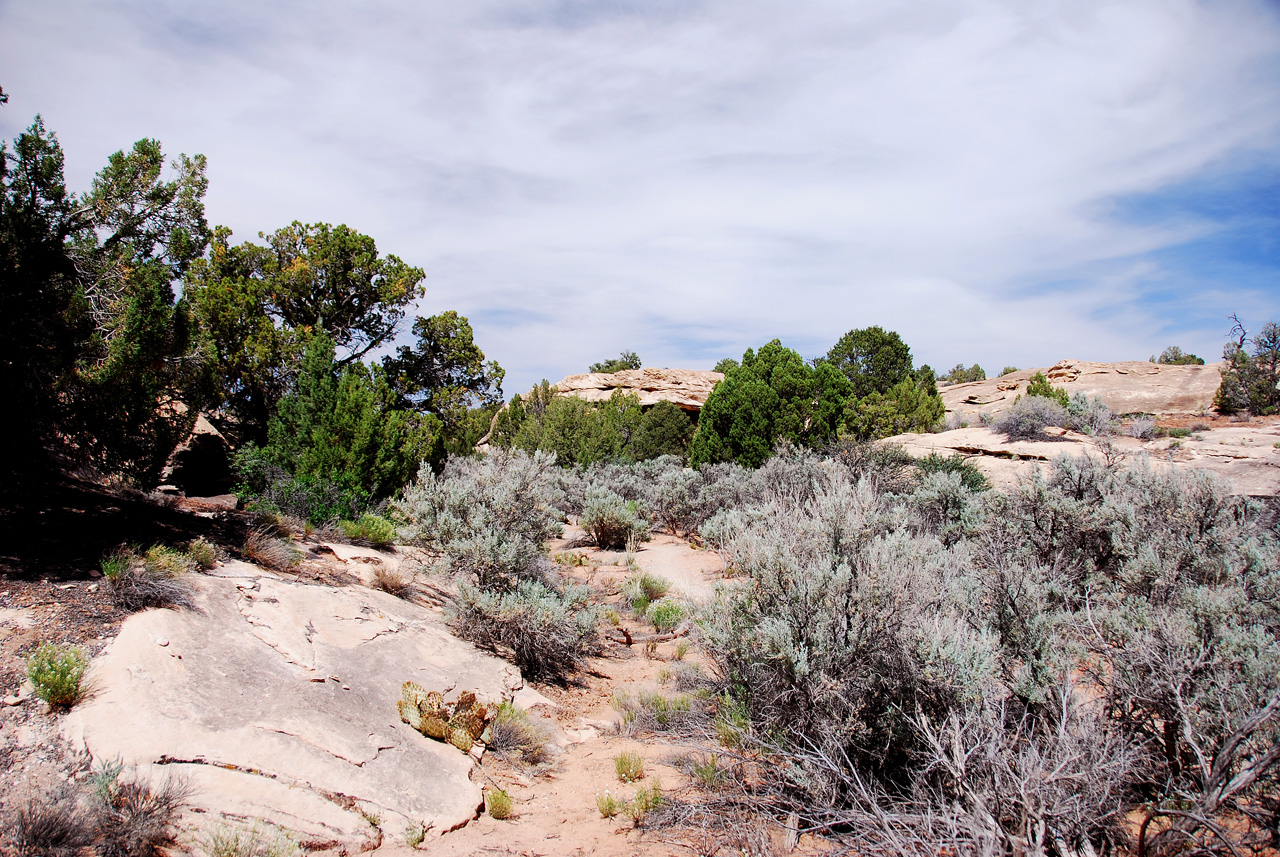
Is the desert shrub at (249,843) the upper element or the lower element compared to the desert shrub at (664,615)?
upper

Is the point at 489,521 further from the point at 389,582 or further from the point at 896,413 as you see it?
the point at 896,413

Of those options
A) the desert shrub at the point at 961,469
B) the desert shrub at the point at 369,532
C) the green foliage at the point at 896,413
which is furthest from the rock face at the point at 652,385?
the desert shrub at the point at 369,532

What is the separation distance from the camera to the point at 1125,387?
25.3m

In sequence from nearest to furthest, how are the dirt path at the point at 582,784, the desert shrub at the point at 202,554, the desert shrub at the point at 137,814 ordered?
the desert shrub at the point at 137,814
the dirt path at the point at 582,784
the desert shrub at the point at 202,554

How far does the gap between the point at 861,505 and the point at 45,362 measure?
7.28 m

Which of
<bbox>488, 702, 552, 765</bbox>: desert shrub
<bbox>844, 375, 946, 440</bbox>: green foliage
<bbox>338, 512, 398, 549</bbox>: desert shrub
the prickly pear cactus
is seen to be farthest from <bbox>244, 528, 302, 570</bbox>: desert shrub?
<bbox>844, 375, 946, 440</bbox>: green foliage

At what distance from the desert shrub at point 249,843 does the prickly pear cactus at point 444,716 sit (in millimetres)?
1546

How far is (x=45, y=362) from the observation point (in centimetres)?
550

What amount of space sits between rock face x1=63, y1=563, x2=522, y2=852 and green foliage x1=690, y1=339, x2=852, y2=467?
1350cm

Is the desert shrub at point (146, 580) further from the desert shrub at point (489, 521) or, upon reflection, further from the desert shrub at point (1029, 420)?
the desert shrub at point (1029, 420)

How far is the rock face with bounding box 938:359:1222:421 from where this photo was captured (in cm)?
2312

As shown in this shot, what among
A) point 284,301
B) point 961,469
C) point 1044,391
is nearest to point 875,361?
point 1044,391

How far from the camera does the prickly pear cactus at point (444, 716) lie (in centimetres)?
482

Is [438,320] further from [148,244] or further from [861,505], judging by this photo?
[861,505]
